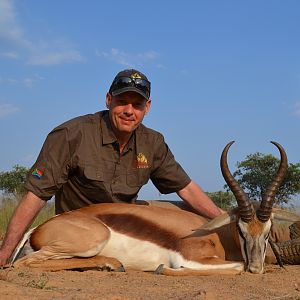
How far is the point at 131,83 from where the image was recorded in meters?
5.32

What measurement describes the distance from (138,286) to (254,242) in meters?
1.28

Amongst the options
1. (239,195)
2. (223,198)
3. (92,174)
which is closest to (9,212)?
(92,174)

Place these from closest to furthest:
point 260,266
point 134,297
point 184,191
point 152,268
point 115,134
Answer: point 134,297 < point 260,266 < point 152,268 < point 115,134 < point 184,191

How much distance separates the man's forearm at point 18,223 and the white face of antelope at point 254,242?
5.87 feet

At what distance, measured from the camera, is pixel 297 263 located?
5.68 meters

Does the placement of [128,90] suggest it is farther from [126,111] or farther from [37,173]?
[37,173]

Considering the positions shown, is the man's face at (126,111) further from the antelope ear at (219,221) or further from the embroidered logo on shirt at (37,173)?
the antelope ear at (219,221)

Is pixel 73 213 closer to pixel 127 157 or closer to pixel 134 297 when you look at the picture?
pixel 127 157

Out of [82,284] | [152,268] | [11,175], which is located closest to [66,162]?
[152,268]

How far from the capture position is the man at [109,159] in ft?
16.4

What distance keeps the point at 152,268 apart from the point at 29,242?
110cm

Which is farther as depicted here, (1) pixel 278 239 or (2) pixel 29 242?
(1) pixel 278 239

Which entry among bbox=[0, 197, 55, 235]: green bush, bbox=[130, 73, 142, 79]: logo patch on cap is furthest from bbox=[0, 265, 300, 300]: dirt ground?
bbox=[0, 197, 55, 235]: green bush

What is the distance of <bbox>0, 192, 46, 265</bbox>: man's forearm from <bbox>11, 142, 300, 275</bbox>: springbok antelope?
0.16 m
